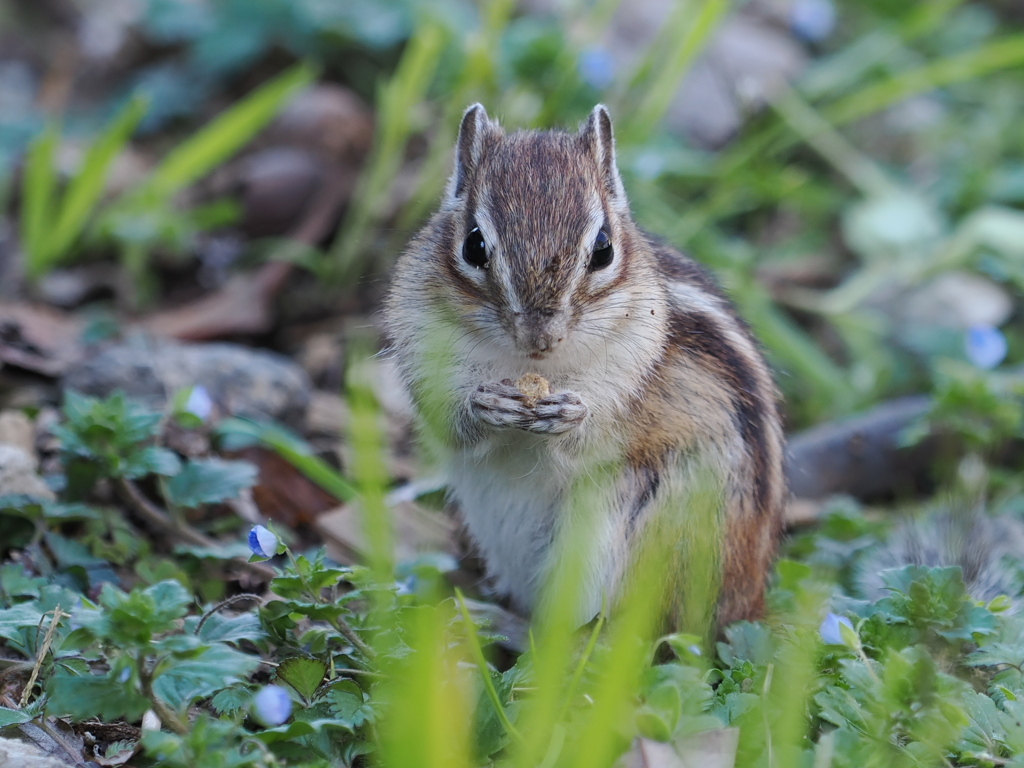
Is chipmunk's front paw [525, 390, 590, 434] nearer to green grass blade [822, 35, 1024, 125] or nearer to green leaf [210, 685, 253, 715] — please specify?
green leaf [210, 685, 253, 715]

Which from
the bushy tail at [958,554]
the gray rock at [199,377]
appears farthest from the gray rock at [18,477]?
the bushy tail at [958,554]

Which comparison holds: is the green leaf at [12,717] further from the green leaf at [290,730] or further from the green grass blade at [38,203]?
the green grass blade at [38,203]

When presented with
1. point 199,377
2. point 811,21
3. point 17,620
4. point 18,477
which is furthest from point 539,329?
point 811,21

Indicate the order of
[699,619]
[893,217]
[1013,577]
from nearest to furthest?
[699,619] → [1013,577] → [893,217]

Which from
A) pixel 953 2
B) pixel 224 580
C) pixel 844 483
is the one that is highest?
pixel 953 2

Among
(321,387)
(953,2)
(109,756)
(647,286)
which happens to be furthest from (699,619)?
(953,2)

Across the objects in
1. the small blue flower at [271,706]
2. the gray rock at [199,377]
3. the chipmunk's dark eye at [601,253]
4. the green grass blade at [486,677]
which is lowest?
the gray rock at [199,377]

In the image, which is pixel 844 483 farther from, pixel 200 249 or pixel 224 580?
pixel 200 249
